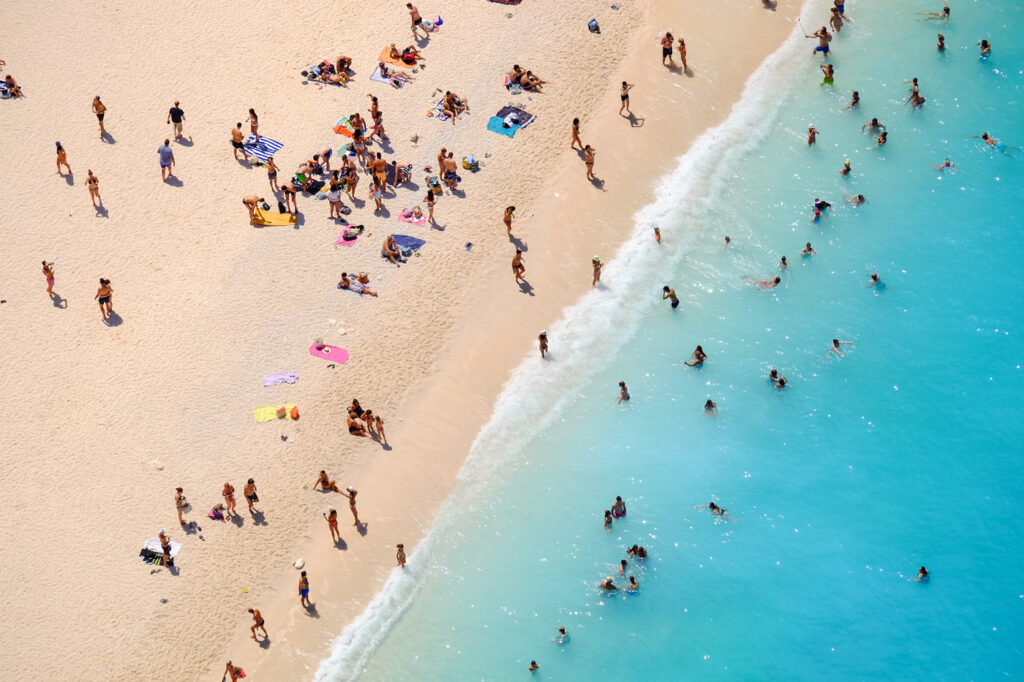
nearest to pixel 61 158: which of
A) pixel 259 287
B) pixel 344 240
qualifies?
pixel 259 287

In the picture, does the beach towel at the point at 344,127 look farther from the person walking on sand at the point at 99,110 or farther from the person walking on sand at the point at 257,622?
the person walking on sand at the point at 257,622

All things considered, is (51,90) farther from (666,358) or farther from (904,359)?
(904,359)

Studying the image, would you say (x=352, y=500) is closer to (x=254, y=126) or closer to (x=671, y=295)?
(x=671, y=295)

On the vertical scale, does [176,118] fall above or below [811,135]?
below

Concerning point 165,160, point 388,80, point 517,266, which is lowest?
point 165,160

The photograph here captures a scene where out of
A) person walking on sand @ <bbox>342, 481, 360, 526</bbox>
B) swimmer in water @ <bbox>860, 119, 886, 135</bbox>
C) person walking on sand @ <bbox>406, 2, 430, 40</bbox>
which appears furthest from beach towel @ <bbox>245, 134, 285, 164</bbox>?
swimmer in water @ <bbox>860, 119, 886, 135</bbox>
